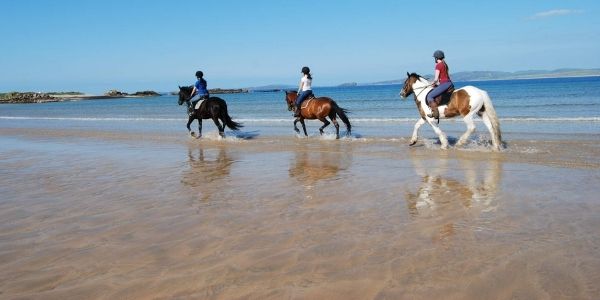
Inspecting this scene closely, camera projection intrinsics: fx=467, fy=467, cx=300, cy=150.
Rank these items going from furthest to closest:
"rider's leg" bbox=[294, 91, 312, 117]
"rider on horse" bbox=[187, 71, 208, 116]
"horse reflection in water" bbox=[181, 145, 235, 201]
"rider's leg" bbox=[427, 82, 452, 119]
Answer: "rider on horse" bbox=[187, 71, 208, 116] → "rider's leg" bbox=[294, 91, 312, 117] → "rider's leg" bbox=[427, 82, 452, 119] → "horse reflection in water" bbox=[181, 145, 235, 201]

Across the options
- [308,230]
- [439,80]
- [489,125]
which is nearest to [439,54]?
[439,80]

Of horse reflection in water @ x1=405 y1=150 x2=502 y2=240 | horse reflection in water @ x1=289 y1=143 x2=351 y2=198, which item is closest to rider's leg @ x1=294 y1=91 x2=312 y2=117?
horse reflection in water @ x1=289 y1=143 x2=351 y2=198

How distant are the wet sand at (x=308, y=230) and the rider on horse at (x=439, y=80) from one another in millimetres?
2549

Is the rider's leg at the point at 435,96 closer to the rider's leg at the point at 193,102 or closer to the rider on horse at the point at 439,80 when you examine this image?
the rider on horse at the point at 439,80

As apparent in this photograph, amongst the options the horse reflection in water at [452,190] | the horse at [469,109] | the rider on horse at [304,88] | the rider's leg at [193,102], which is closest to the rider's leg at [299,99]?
the rider on horse at [304,88]

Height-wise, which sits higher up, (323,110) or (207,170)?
(323,110)

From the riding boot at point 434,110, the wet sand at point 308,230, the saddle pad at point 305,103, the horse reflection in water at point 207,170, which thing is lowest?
the wet sand at point 308,230

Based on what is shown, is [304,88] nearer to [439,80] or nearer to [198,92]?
[198,92]

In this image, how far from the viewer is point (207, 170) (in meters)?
9.38

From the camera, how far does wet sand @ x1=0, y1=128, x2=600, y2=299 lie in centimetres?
355

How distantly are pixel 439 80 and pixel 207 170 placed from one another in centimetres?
621

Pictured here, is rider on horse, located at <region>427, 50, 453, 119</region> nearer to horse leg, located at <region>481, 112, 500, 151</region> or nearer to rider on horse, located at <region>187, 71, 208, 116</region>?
horse leg, located at <region>481, 112, 500, 151</region>

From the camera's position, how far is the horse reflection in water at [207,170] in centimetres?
746

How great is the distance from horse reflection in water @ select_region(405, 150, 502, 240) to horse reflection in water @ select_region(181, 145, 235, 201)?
120 inches
